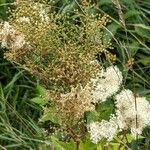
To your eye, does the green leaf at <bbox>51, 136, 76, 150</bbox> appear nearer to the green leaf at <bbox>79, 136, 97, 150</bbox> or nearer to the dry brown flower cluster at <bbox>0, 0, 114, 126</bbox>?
the green leaf at <bbox>79, 136, 97, 150</bbox>

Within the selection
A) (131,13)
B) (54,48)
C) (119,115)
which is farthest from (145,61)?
(119,115)

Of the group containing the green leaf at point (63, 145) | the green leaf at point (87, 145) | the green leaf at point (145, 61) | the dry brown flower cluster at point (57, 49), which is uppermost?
the dry brown flower cluster at point (57, 49)

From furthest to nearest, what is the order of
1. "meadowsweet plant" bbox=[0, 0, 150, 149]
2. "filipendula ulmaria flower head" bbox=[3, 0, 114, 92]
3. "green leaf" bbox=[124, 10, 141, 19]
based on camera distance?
"green leaf" bbox=[124, 10, 141, 19], "filipendula ulmaria flower head" bbox=[3, 0, 114, 92], "meadowsweet plant" bbox=[0, 0, 150, 149]

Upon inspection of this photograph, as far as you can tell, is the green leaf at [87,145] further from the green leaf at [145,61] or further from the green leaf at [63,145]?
the green leaf at [145,61]

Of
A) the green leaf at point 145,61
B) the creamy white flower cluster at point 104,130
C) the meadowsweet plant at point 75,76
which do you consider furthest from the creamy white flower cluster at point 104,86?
the green leaf at point 145,61

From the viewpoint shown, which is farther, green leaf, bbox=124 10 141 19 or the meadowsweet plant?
green leaf, bbox=124 10 141 19

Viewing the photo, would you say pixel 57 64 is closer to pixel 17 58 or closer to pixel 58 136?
pixel 17 58

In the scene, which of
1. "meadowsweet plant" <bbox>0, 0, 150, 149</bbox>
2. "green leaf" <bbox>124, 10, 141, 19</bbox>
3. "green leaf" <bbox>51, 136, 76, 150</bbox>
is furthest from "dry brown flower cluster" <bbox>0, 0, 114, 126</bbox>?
"green leaf" <bbox>124, 10, 141, 19</bbox>

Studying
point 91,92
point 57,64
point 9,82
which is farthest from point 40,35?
point 9,82
